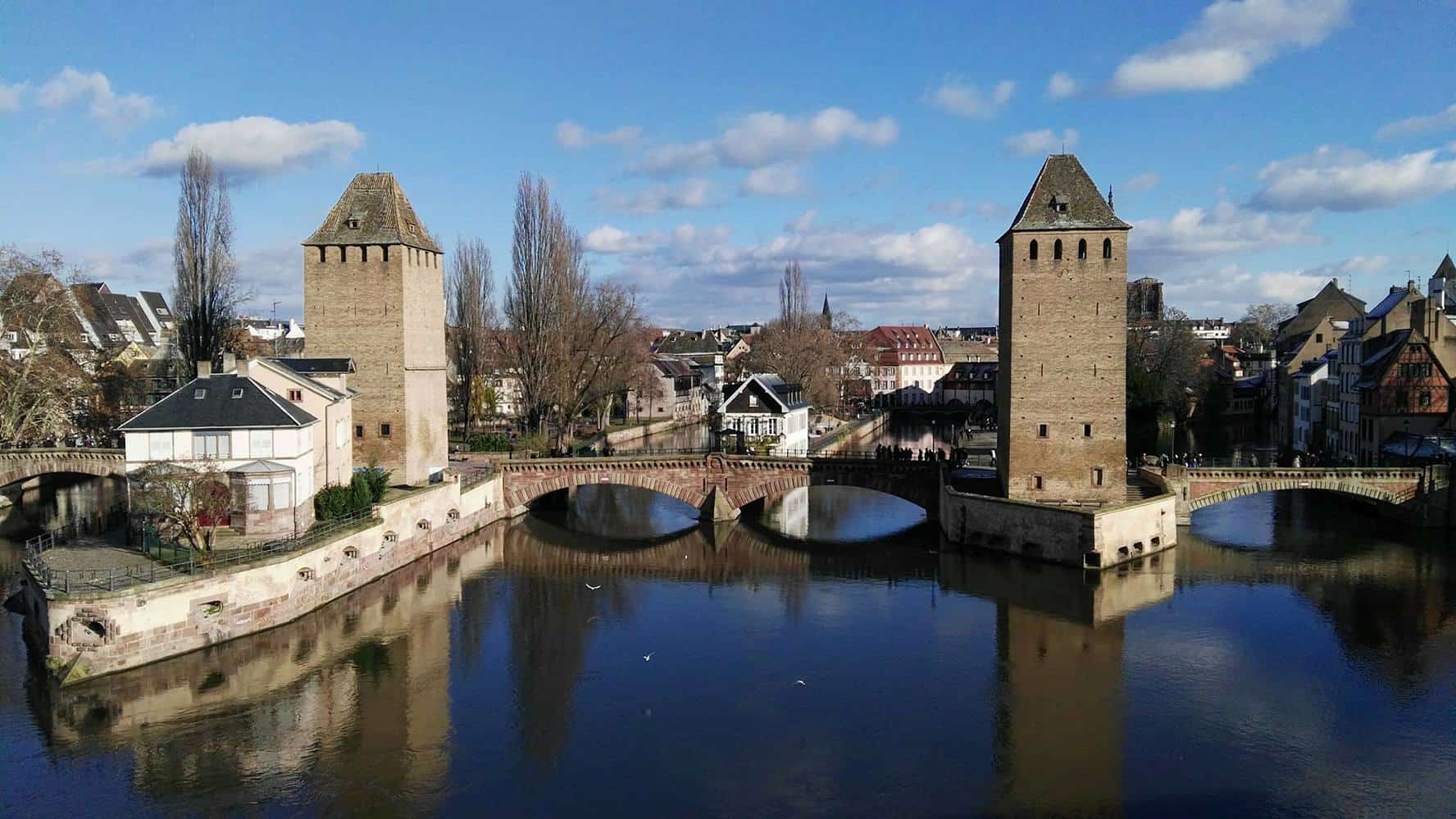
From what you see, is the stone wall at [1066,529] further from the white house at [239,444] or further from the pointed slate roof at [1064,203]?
the white house at [239,444]

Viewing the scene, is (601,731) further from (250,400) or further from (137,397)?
(137,397)

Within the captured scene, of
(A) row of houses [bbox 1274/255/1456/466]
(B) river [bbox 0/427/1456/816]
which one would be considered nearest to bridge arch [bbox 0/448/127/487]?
(B) river [bbox 0/427/1456/816]

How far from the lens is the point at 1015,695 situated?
22469 mm

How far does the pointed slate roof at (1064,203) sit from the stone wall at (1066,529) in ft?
30.7

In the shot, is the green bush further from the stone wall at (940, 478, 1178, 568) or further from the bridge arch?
the stone wall at (940, 478, 1178, 568)

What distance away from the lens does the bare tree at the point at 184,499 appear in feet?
89.1

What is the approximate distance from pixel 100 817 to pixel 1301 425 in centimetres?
6175

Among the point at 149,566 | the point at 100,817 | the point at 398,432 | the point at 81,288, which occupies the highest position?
the point at 81,288

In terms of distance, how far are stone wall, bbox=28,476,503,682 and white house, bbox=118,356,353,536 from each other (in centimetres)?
216

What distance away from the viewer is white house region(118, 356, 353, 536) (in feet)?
97.9

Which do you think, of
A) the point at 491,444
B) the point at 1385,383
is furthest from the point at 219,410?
the point at 1385,383

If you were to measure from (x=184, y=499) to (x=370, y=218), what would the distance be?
14480 millimetres

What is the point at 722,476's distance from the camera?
41.9 metres

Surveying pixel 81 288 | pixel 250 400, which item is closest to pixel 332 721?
pixel 250 400
